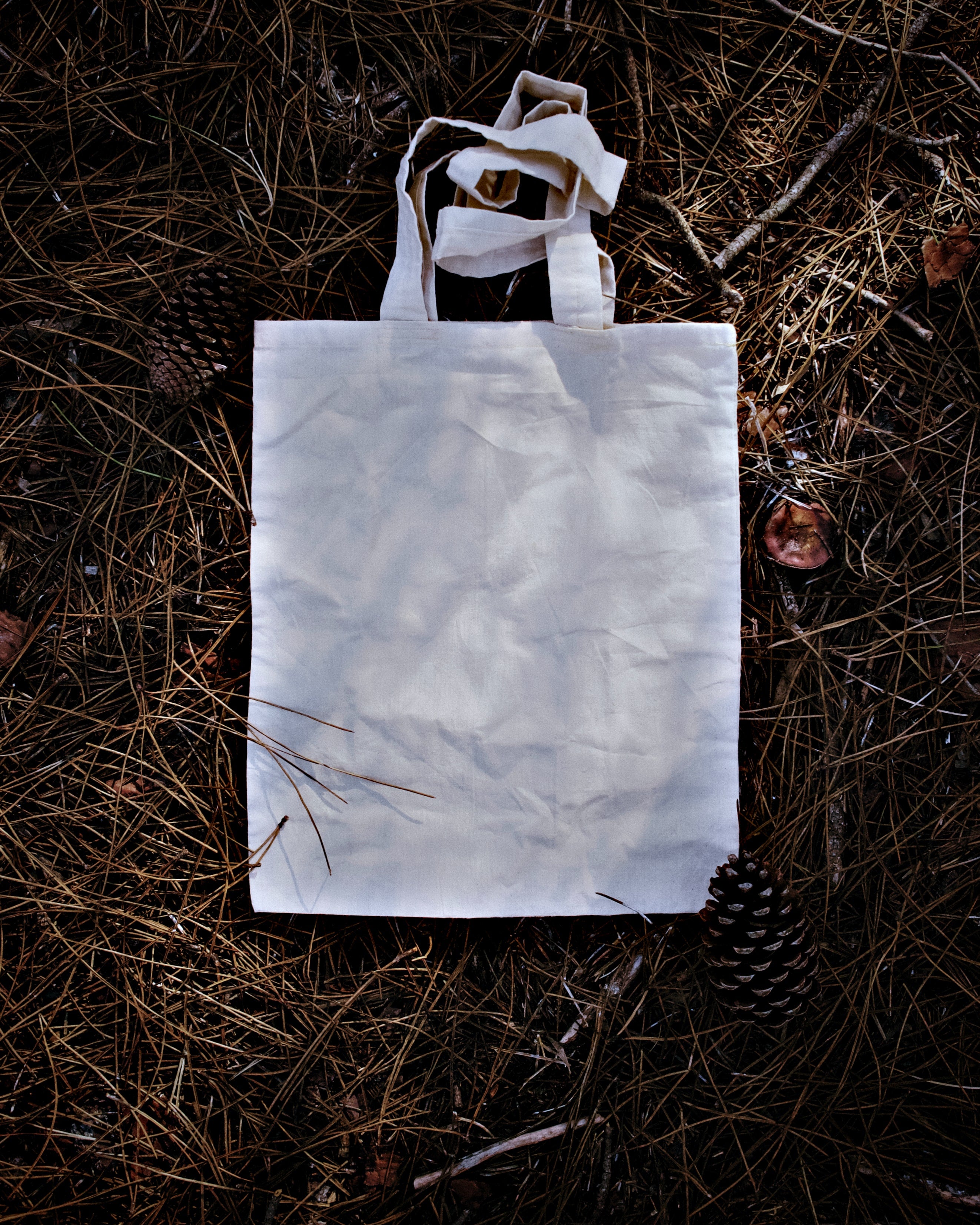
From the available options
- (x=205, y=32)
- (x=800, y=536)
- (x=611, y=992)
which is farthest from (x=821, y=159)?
(x=611, y=992)

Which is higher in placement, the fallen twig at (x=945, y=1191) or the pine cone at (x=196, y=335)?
the pine cone at (x=196, y=335)

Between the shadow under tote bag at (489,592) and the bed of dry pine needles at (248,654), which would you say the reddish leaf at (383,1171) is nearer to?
the bed of dry pine needles at (248,654)

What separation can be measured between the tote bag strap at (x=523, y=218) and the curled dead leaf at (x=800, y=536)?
→ 38cm

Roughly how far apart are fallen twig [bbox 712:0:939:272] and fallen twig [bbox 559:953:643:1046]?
1045mm

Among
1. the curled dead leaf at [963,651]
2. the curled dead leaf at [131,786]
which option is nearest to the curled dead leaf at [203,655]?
the curled dead leaf at [131,786]

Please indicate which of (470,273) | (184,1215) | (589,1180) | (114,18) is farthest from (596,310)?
(184,1215)

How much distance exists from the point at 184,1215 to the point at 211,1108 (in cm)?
14

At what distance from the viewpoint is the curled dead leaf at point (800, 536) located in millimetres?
986

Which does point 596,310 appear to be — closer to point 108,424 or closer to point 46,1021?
point 108,424

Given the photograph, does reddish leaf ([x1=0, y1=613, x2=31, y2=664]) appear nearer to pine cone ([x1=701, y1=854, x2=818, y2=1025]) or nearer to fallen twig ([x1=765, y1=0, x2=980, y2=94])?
pine cone ([x1=701, y1=854, x2=818, y2=1025])

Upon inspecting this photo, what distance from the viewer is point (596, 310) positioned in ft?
3.00

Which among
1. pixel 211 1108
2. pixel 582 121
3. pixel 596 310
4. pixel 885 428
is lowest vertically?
pixel 211 1108

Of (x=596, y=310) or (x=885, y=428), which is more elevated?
(x=596, y=310)

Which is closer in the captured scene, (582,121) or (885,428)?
(582,121)
